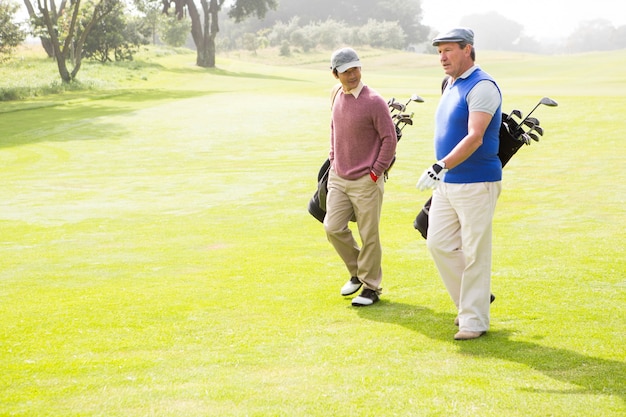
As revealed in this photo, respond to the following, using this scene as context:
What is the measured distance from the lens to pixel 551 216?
12430 millimetres

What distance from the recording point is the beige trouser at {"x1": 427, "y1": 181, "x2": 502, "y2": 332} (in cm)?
628

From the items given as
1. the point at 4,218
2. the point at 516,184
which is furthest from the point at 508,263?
the point at 4,218

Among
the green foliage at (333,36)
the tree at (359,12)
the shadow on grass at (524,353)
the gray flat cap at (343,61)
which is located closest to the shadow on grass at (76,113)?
the gray flat cap at (343,61)

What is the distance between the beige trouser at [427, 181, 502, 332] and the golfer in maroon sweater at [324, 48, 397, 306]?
0.99 metres

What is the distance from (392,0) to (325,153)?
15130 cm

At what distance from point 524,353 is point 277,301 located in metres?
2.54

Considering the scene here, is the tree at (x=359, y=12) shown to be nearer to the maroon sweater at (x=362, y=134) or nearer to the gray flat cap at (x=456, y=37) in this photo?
the maroon sweater at (x=362, y=134)

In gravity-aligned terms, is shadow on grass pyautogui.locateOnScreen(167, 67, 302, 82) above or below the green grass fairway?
below

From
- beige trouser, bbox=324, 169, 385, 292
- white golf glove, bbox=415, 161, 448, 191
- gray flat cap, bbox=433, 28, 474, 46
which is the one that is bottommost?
beige trouser, bbox=324, 169, 385, 292

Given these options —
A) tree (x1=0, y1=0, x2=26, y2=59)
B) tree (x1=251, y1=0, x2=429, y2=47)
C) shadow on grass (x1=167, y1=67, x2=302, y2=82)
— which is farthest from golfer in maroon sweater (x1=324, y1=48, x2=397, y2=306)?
tree (x1=251, y1=0, x2=429, y2=47)

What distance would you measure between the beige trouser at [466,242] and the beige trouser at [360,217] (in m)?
0.99

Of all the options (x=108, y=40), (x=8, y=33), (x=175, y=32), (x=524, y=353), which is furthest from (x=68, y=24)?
(x=524, y=353)

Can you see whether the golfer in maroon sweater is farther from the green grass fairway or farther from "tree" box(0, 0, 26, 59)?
"tree" box(0, 0, 26, 59)

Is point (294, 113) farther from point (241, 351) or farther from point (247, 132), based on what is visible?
point (241, 351)
